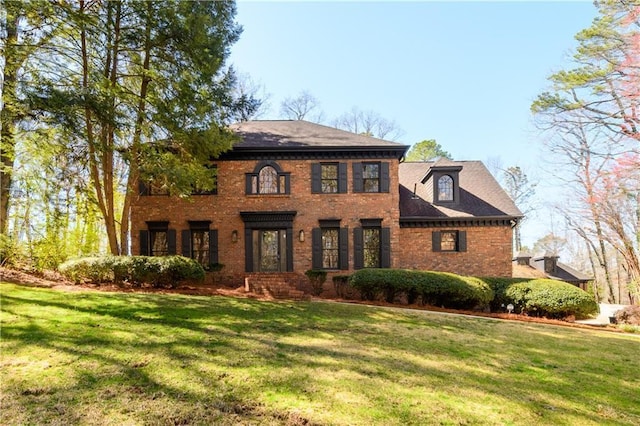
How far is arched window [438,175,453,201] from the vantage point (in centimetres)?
1628

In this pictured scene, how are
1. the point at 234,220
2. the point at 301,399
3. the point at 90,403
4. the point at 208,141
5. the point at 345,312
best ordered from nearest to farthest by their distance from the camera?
the point at 90,403 < the point at 301,399 < the point at 345,312 < the point at 208,141 < the point at 234,220

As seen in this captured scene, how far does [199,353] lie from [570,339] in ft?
27.2

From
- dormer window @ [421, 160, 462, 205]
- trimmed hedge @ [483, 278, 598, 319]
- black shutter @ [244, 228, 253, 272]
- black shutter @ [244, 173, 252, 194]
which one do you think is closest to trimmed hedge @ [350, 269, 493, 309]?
trimmed hedge @ [483, 278, 598, 319]

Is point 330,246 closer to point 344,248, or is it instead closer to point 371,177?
point 344,248

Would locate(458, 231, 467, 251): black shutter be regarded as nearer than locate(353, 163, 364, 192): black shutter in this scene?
No

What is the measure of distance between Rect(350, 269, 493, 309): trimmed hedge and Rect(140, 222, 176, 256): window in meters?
7.79

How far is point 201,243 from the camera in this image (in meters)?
14.6

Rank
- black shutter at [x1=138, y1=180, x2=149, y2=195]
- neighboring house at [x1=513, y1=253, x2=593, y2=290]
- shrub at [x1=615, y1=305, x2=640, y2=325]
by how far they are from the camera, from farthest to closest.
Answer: neighboring house at [x1=513, y1=253, x2=593, y2=290], black shutter at [x1=138, y1=180, x2=149, y2=195], shrub at [x1=615, y1=305, x2=640, y2=325]

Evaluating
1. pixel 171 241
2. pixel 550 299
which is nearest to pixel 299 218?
pixel 171 241

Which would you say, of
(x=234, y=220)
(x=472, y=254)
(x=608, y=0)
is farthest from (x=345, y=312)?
(x=608, y=0)

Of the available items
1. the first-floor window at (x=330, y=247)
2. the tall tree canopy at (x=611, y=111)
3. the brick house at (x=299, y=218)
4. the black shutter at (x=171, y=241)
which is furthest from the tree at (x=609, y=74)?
the black shutter at (x=171, y=241)

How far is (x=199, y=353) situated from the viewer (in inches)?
197

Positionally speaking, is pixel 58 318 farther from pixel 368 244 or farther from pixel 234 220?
pixel 368 244

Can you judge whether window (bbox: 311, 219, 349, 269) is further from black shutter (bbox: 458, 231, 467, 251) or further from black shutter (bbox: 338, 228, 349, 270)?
black shutter (bbox: 458, 231, 467, 251)
